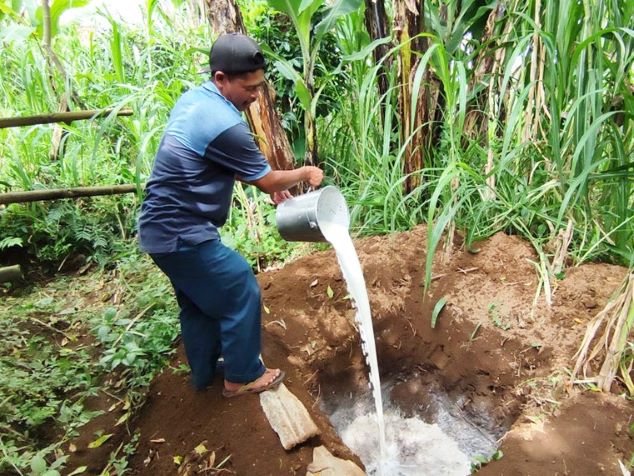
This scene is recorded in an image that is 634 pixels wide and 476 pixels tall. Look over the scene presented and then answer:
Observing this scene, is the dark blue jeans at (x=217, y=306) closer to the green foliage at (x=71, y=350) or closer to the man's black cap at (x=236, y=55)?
the green foliage at (x=71, y=350)

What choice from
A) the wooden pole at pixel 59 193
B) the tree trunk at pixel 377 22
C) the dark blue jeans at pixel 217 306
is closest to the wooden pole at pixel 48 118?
the wooden pole at pixel 59 193

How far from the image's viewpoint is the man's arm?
5.09 ft

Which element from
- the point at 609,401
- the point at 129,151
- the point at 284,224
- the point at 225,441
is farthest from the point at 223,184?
the point at 129,151

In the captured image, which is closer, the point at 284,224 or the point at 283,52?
the point at 284,224

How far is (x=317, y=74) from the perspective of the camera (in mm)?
3264

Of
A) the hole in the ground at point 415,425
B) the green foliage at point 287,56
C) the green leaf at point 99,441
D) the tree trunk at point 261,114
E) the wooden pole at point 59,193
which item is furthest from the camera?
the green foliage at point 287,56

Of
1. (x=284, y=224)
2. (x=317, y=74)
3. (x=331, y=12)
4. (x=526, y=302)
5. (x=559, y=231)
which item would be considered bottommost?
(x=526, y=302)

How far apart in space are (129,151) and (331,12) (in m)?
1.68

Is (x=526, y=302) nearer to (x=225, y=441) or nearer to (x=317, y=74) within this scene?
(x=225, y=441)

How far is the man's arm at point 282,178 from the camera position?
1.55 meters

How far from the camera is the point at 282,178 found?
158 cm

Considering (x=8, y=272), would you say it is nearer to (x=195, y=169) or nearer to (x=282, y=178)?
(x=195, y=169)

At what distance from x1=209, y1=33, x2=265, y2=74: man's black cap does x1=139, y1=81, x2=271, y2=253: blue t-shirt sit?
0.31 feet

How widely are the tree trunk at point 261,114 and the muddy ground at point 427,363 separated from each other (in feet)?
2.02
